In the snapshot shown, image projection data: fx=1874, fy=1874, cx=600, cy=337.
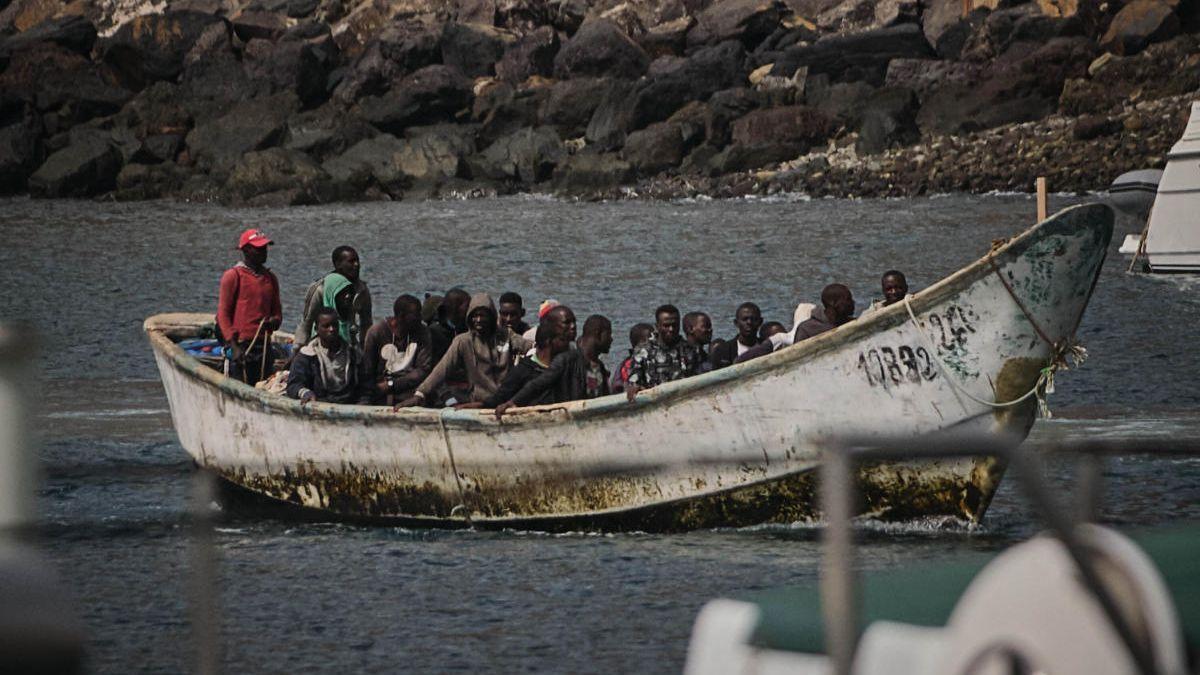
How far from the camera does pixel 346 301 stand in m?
14.1

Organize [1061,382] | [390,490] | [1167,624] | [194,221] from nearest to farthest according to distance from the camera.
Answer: [1167,624]
[390,490]
[1061,382]
[194,221]

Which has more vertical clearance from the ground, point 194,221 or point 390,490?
point 194,221

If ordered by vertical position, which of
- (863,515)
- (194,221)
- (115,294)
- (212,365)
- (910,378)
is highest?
(194,221)

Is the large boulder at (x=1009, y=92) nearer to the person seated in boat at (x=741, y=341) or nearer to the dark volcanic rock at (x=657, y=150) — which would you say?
the dark volcanic rock at (x=657, y=150)

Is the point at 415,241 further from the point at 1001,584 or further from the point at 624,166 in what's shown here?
the point at 1001,584

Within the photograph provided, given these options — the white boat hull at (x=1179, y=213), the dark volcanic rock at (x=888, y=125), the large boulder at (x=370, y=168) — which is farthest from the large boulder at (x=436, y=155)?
the white boat hull at (x=1179, y=213)

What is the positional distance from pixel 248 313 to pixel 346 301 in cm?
78

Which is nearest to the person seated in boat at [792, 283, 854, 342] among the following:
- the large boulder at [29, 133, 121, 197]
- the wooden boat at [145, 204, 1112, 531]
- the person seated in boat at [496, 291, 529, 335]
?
the wooden boat at [145, 204, 1112, 531]

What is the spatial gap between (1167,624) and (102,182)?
66.4m

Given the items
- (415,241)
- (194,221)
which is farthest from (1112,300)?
(194,221)

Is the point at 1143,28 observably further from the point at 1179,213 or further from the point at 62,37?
the point at 62,37

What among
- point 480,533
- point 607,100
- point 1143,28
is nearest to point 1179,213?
point 480,533

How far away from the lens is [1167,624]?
10.5ft

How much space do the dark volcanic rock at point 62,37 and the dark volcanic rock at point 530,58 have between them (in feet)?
61.6
